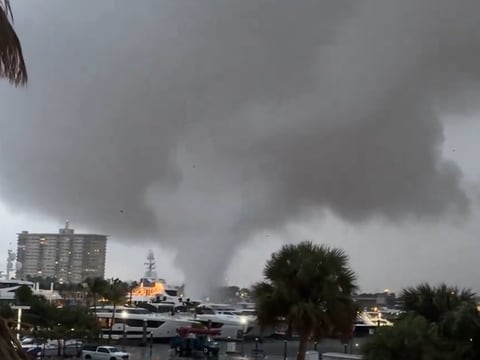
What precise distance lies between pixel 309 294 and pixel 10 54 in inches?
436

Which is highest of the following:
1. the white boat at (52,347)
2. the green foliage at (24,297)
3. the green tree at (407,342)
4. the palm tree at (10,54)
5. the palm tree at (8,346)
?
the palm tree at (10,54)

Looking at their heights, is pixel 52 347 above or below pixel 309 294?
below

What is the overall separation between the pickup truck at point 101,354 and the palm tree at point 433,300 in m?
27.6

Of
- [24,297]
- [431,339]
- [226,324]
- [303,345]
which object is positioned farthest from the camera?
[226,324]

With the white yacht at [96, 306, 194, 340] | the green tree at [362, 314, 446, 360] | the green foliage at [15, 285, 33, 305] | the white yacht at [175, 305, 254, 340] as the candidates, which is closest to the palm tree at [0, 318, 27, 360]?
the green tree at [362, 314, 446, 360]

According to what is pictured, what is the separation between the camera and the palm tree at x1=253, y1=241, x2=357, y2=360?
536 inches

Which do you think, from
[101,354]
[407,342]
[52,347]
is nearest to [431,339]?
[407,342]

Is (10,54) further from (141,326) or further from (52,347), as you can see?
(141,326)

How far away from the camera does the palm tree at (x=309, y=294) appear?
13.6m

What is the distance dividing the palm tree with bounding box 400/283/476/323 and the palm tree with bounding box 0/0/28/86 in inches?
460

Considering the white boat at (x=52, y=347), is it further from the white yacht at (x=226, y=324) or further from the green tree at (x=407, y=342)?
the green tree at (x=407, y=342)

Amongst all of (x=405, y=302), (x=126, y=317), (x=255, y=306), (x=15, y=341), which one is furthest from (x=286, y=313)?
(x=126, y=317)

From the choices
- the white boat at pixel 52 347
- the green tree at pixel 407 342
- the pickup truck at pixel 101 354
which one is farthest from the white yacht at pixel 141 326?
the green tree at pixel 407 342

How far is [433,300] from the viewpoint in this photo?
13922mm
